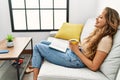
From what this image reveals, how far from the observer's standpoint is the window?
3.22 m

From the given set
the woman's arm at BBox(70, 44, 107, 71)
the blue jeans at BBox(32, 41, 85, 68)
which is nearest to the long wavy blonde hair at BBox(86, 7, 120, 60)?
the woman's arm at BBox(70, 44, 107, 71)

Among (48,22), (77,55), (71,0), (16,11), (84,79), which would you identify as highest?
(71,0)

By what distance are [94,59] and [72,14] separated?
1887 mm

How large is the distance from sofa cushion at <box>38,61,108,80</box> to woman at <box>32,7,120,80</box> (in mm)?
65

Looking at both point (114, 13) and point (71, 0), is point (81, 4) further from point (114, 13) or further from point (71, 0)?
point (114, 13)

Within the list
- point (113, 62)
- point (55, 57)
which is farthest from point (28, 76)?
point (113, 62)

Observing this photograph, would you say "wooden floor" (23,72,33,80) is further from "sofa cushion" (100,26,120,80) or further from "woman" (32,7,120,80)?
"sofa cushion" (100,26,120,80)

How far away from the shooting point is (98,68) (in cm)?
153

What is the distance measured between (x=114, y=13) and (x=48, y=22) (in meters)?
2.01

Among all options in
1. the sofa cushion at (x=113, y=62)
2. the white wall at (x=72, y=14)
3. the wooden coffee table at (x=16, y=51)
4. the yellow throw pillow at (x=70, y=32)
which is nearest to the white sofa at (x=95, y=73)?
the sofa cushion at (x=113, y=62)

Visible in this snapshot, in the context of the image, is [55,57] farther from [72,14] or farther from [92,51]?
[72,14]

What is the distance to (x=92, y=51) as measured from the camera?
5.18 feet

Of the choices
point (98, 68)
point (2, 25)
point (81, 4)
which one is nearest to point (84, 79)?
point (98, 68)

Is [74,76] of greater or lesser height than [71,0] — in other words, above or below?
below
